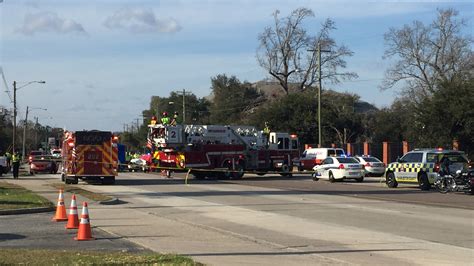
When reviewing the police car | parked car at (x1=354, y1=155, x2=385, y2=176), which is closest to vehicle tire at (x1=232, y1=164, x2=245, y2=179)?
parked car at (x1=354, y1=155, x2=385, y2=176)

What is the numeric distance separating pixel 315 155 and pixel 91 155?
23.1 m

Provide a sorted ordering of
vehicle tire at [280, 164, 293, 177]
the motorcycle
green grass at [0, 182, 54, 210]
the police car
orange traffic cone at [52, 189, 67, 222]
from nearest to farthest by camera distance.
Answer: orange traffic cone at [52, 189, 67, 222]
green grass at [0, 182, 54, 210]
the motorcycle
the police car
vehicle tire at [280, 164, 293, 177]

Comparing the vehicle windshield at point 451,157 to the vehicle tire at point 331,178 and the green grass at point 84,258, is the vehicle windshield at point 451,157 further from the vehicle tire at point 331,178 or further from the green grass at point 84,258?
the green grass at point 84,258

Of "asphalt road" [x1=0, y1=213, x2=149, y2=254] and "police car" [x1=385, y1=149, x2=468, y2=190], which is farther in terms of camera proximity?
"police car" [x1=385, y1=149, x2=468, y2=190]

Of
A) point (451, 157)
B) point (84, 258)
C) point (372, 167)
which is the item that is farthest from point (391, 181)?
point (84, 258)

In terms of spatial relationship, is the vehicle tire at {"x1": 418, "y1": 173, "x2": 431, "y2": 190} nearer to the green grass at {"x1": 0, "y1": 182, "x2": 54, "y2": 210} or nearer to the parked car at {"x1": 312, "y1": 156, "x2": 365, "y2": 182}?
the parked car at {"x1": 312, "y1": 156, "x2": 365, "y2": 182}

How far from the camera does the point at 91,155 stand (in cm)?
3023

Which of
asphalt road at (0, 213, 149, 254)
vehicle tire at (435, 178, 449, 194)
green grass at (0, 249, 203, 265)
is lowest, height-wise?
asphalt road at (0, 213, 149, 254)

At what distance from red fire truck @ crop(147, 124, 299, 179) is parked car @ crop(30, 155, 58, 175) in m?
13.7

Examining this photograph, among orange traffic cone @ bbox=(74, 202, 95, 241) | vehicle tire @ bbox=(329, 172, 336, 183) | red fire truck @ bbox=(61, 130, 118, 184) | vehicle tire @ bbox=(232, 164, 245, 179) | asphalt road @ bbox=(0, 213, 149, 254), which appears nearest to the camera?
asphalt road @ bbox=(0, 213, 149, 254)

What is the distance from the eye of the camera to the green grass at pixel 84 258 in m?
8.46

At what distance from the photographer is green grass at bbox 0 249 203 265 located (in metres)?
8.46

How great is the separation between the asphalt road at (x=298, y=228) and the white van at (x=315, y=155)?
2442 centimetres

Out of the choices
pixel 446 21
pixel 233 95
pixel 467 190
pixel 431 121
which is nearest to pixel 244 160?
pixel 431 121
